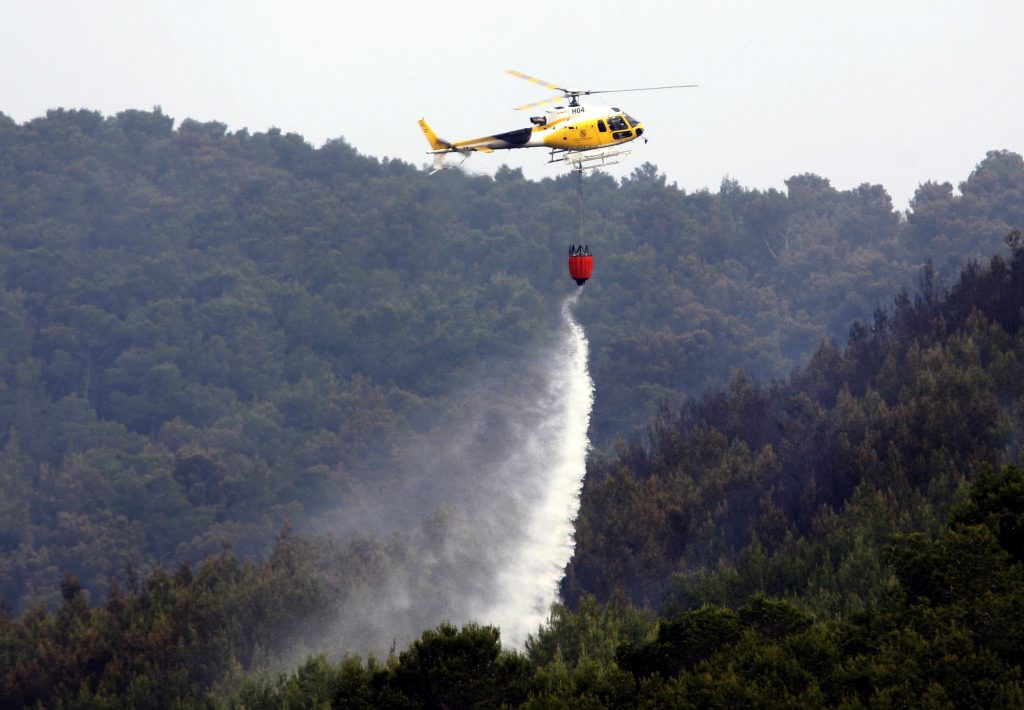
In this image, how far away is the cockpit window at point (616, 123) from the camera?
5466 cm

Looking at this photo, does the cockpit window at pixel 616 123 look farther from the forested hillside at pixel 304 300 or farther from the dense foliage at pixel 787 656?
the forested hillside at pixel 304 300

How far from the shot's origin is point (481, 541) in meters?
81.0

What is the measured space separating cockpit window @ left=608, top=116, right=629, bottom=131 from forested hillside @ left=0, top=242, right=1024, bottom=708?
15124mm

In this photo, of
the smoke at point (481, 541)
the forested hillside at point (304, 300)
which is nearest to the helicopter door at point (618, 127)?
the smoke at point (481, 541)

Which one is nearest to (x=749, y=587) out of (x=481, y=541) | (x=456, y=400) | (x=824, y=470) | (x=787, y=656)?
(x=824, y=470)

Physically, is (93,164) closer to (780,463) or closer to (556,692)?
(780,463)

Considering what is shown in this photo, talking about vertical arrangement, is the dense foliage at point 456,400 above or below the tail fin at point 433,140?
below

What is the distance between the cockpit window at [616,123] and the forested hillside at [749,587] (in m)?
15.1

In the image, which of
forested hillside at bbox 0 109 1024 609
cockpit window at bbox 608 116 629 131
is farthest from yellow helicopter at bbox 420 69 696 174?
forested hillside at bbox 0 109 1024 609

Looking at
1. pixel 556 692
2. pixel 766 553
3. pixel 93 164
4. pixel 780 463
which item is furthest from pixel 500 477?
pixel 93 164

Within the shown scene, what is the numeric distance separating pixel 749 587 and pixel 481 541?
2021cm

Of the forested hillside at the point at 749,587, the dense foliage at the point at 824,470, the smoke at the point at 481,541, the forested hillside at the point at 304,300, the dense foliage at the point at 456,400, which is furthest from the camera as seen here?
the forested hillside at the point at 304,300

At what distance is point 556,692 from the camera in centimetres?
4175

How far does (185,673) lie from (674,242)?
335ft
